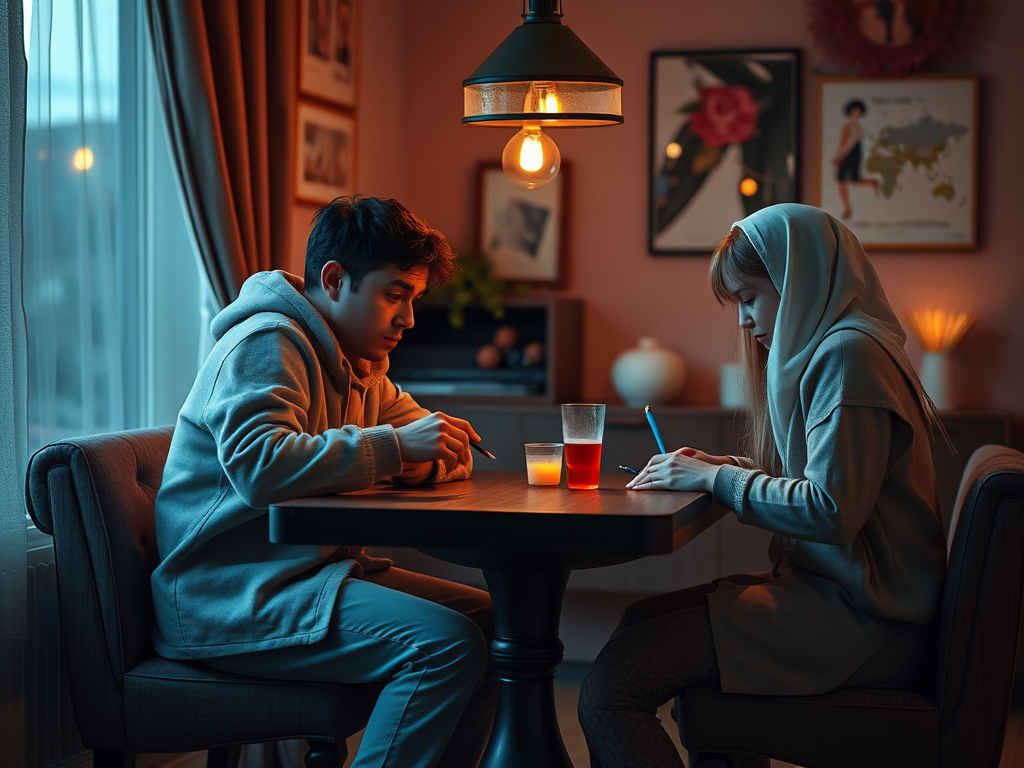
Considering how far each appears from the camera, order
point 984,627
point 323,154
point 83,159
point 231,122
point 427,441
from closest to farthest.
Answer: point 984,627, point 427,441, point 83,159, point 231,122, point 323,154

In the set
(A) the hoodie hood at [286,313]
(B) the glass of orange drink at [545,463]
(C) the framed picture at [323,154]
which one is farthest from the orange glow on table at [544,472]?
(C) the framed picture at [323,154]

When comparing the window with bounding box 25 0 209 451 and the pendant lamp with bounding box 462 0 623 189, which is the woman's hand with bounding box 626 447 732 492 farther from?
the window with bounding box 25 0 209 451

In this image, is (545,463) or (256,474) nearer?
(256,474)

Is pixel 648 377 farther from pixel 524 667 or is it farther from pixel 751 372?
pixel 524 667

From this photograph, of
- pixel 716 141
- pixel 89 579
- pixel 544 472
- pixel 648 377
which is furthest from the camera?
pixel 716 141

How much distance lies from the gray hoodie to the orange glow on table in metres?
0.29

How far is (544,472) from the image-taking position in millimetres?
2066

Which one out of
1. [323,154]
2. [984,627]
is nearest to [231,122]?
[323,154]

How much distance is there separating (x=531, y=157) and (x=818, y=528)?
0.96 meters

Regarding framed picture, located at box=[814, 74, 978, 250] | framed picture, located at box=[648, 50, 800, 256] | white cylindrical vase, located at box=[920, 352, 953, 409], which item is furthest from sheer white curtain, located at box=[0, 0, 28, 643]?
white cylindrical vase, located at box=[920, 352, 953, 409]

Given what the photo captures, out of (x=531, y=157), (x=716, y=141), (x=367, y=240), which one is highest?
(x=716, y=141)

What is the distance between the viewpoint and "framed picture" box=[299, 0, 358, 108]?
3494 millimetres

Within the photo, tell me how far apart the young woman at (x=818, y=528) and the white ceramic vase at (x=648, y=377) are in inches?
75.0

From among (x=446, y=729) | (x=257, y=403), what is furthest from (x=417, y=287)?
(x=446, y=729)
